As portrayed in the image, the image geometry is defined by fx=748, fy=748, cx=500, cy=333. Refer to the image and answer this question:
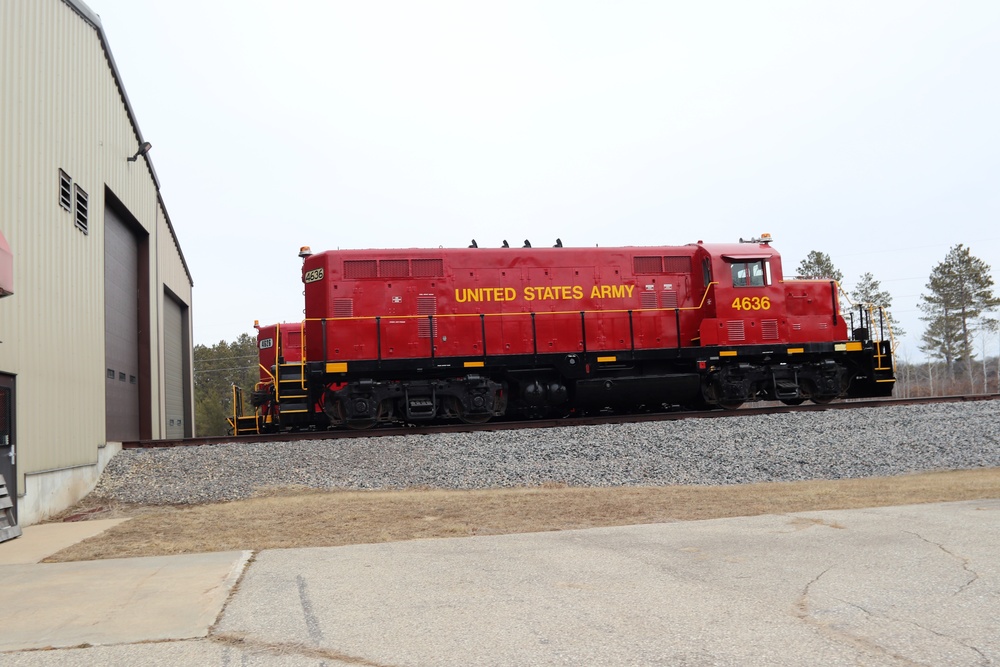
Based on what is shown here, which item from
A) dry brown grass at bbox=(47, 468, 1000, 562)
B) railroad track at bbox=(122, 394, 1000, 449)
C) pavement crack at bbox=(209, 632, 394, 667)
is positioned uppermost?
railroad track at bbox=(122, 394, 1000, 449)

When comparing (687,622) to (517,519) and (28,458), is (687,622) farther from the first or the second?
(28,458)

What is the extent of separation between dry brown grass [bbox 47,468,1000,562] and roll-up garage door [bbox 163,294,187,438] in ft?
41.5

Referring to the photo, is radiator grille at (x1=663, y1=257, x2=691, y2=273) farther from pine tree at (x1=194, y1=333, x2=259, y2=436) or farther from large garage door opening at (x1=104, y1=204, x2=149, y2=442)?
pine tree at (x1=194, y1=333, x2=259, y2=436)

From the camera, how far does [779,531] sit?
6195 mm

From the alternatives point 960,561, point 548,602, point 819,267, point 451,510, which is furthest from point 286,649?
point 819,267

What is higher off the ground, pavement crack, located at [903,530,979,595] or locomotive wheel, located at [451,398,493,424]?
locomotive wheel, located at [451,398,493,424]

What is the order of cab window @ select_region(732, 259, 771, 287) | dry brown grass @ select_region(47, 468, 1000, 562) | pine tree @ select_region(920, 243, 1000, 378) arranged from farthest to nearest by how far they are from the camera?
pine tree @ select_region(920, 243, 1000, 378)
cab window @ select_region(732, 259, 771, 287)
dry brown grass @ select_region(47, 468, 1000, 562)

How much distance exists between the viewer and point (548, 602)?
4215mm

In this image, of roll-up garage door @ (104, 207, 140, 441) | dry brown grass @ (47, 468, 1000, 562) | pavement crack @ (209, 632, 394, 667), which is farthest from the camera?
roll-up garage door @ (104, 207, 140, 441)

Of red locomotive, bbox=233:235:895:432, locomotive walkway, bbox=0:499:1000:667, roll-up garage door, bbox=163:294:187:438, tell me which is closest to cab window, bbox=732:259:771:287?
red locomotive, bbox=233:235:895:432

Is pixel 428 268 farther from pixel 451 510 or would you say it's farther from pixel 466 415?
pixel 451 510

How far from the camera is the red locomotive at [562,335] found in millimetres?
14641

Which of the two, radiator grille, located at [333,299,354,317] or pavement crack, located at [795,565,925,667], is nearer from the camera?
pavement crack, located at [795,565,925,667]

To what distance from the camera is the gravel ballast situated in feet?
36.2
